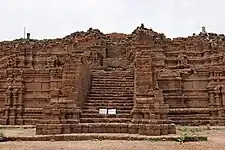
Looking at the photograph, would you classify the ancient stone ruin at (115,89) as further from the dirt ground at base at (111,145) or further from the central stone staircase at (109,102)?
the dirt ground at base at (111,145)

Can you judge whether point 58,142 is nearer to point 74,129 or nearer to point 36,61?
point 74,129

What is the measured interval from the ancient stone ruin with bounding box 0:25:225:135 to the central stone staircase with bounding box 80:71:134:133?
0.12 ft

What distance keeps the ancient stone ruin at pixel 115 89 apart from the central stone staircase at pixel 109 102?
37mm

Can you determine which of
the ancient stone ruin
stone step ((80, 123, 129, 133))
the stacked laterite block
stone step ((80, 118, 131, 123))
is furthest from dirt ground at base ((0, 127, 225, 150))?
stone step ((80, 118, 131, 123))

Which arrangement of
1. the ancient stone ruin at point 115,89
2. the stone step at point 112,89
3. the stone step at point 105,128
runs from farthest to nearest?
1. the stone step at point 112,89
2. the ancient stone ruin at point 115,89
3. the stone step at point 105,128

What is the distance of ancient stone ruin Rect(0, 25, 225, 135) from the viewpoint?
14.9 m

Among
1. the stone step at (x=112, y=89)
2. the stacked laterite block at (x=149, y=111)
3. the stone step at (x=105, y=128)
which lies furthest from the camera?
the stone step at (x=112, y=89)

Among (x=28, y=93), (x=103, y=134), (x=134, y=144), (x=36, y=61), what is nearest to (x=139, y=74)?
(x=103, y=134)

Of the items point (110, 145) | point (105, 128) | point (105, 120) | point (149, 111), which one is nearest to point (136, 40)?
point (105, 120)

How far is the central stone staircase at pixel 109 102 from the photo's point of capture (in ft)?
48.6

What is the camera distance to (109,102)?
731 inches

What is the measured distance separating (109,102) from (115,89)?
6.71 ft

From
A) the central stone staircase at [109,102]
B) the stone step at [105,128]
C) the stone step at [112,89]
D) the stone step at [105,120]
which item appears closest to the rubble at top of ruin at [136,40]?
the central stone staircase at [109,102]

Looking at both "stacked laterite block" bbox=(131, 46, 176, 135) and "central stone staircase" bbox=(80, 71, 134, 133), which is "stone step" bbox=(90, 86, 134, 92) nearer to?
"central stone staircase" bbox=(80, 71, 134, 133)
